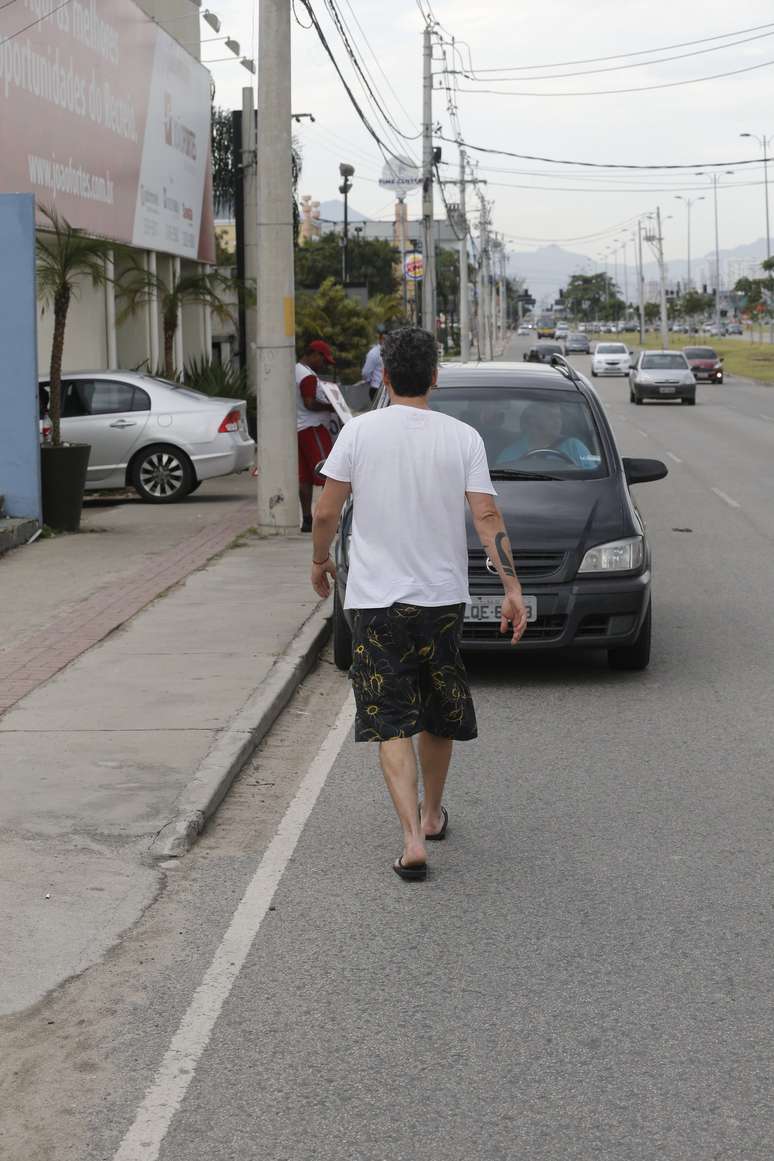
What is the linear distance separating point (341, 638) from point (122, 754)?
238cm

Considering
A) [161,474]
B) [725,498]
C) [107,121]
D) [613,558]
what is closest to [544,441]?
[613,558]

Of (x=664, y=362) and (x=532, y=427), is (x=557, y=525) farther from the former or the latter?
(x=664, y=362)

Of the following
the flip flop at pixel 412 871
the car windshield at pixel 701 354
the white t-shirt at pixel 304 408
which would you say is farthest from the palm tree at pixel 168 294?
the car windshield at pixel 701 354

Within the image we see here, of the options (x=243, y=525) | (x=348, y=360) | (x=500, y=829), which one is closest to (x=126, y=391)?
(x=243, y=525)

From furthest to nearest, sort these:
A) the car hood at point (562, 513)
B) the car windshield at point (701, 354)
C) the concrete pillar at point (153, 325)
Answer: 1. the car windshield at point (701, 354)
2. the concrete pillar at point (153, 325)
3. the car hood at point (562, 513)

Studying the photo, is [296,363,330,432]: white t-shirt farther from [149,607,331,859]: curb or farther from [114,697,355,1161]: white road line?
[114,697,355,1161]: white road line

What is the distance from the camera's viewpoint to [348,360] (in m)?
42.9

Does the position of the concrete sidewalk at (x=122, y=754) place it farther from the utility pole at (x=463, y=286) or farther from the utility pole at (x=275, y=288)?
the utility pole at (x=463, y=286)

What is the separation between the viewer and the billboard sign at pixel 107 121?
774 inches

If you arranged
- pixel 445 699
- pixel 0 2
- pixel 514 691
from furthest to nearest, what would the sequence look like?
pixel 0 2, pixel 514 691, pixel 445 699

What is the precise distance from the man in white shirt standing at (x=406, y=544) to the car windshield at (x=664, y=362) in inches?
1618

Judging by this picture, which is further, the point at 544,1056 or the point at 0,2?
the point at 0,2

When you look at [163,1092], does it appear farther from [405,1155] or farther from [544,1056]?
[544,1056]

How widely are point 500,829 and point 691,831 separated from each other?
73 centimetres
